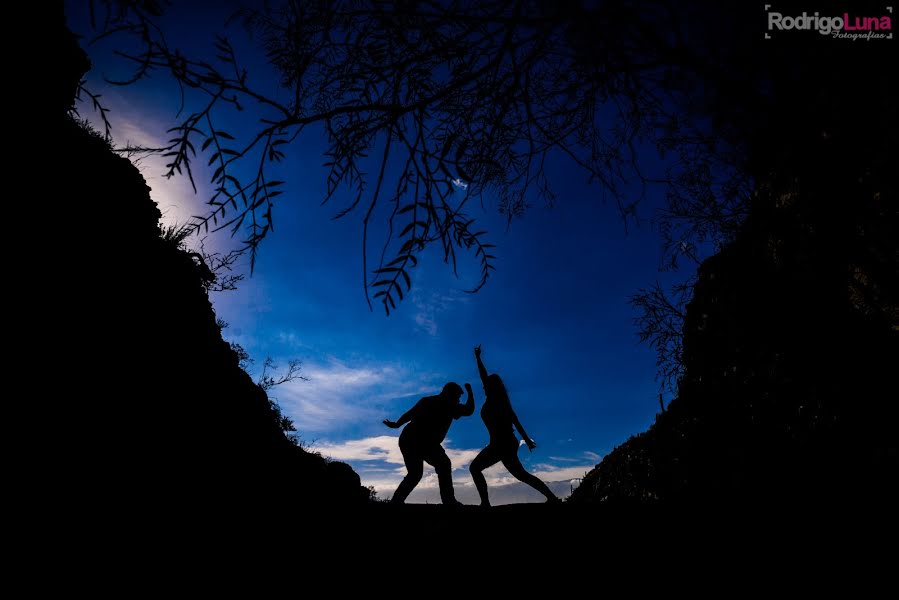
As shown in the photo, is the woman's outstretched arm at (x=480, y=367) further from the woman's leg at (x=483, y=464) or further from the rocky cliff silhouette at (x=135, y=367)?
the rocky cliff silhouette at (x=135, y=367)

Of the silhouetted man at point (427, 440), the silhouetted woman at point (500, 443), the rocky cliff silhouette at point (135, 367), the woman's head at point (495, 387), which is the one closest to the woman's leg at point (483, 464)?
the silhouetted woman at point (500, 443)

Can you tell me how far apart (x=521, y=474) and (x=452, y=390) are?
1612mm

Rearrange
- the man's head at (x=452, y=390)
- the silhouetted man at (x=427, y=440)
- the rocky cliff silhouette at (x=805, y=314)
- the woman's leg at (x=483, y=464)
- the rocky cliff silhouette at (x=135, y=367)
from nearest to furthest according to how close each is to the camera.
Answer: the rocky cliff silhouette at (x=135, y=367) → the rocky cliff silhouette at (x=805, y=314) → the silhouetted man at (x=427, y=440) → the woman's leg at (x=483, y=464) → the man's head at (x=452, y=390)

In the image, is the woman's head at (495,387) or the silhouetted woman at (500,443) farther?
the woman's head at (495,387)

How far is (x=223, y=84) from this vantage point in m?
1.49

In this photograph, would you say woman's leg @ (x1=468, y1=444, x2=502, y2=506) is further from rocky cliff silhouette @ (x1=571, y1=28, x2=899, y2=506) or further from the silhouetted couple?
rocky cliff silhouette @ (x1=571, y1=28, x2=899, y2=506)

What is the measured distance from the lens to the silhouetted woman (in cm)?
581

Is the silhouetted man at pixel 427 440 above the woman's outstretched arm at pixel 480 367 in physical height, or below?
below

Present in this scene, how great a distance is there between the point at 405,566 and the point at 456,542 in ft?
1.87

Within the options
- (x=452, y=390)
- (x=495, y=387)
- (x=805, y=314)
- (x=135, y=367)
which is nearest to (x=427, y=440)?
(x=452, y=390)

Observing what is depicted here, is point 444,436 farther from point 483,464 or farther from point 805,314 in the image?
point 805,314

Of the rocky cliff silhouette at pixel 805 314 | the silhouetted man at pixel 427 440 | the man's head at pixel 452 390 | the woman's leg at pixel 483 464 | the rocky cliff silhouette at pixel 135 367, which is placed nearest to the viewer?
the rocky cliff silhouette at pixel 135 367

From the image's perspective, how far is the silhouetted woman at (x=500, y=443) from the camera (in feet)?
19.1

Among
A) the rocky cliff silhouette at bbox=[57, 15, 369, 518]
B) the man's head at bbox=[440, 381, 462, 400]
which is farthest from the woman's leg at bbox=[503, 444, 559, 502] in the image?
the rocky cliff silhouette at bbox=[57, 15, 369, 518]
